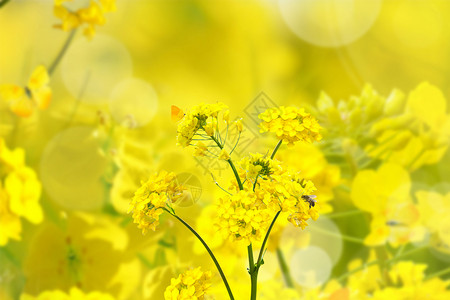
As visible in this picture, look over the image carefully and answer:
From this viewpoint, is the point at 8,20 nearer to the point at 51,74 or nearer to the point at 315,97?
the point at 51,74

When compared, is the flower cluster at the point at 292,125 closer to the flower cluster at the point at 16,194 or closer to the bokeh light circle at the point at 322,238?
the bokeh light circle at the point at 322,238

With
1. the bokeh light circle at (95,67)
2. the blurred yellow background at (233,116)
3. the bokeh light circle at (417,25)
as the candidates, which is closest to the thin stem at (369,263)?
the blurred yellow background at (233,116)

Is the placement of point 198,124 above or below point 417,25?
below

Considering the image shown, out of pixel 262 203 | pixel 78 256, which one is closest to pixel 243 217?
pixel 262 203

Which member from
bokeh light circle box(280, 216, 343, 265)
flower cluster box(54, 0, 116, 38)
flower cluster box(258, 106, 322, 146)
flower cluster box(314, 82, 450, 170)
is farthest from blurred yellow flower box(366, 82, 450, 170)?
flower cluster box(54, 0, 116, 38)

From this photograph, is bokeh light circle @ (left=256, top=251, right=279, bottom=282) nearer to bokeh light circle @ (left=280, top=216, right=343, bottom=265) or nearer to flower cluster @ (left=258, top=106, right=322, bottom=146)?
bokeh light circle @ (left=280, top=216, right=343, bottom=265)

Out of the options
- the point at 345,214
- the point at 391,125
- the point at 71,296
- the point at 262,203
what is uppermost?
the point at 391,125

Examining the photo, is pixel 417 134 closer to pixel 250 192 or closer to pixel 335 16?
pixel 335 16
